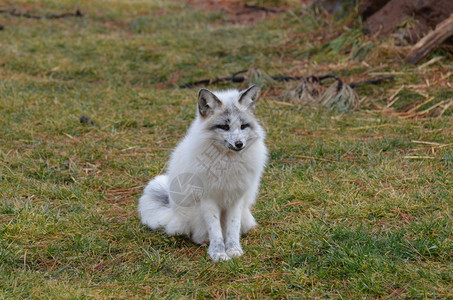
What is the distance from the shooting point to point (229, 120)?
400 cm

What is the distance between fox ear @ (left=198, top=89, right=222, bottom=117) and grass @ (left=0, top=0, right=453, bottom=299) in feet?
3.27

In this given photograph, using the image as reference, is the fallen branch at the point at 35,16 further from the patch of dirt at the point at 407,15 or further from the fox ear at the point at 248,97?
the fox ear at the point at 248,97

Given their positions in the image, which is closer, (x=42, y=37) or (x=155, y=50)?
(x=155, y=50)

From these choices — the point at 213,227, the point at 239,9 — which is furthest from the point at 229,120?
the point at 239,9

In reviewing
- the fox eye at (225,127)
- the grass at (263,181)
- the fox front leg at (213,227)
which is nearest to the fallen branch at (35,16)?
the grass at (263,181)

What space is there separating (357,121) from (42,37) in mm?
6969

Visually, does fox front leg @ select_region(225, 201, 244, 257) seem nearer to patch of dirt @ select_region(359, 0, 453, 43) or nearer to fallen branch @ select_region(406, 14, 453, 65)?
fallen branch @ select_region(406, 14, 453, 65)

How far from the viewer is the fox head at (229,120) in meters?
3.96

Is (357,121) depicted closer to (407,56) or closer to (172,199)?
(407,56)

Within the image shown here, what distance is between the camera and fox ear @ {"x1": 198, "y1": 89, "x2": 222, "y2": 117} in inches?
159

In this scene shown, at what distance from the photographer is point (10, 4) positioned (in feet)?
45.6

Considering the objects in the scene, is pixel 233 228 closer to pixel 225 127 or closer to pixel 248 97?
pixel 225 127

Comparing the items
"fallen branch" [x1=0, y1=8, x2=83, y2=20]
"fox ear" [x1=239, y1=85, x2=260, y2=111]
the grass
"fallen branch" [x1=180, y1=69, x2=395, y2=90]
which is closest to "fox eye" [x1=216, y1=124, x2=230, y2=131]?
"fox ear" [x1=239, y1=85, x2=260, y2=111]

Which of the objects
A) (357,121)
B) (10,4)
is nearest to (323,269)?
(357,121)
